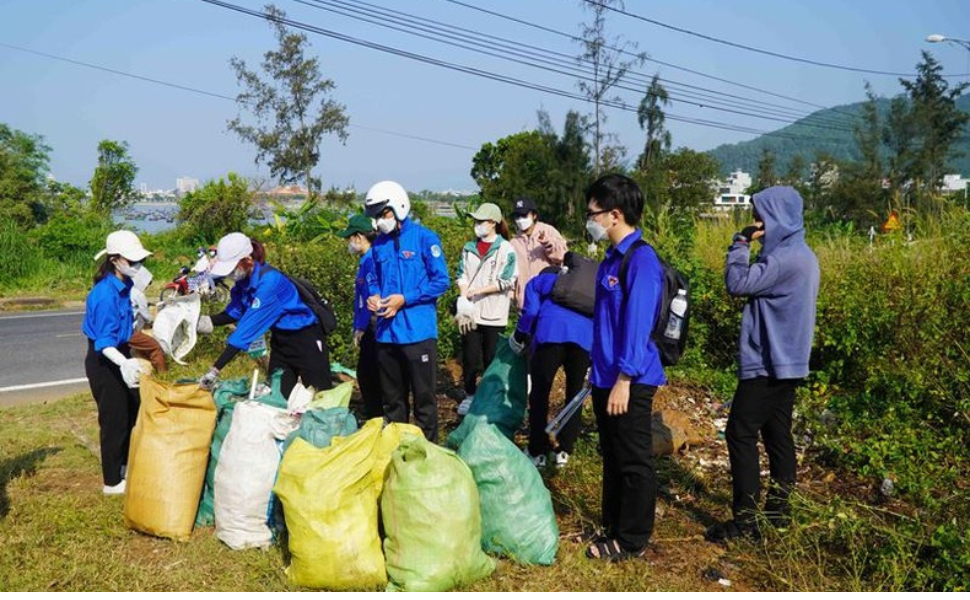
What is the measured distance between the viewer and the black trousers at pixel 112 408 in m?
4.26

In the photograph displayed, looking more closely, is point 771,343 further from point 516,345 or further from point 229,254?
point 229,254

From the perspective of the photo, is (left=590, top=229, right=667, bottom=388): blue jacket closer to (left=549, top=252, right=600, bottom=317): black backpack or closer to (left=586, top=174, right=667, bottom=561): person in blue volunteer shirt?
(left=586, top=174, right=667, bottom=561): person in blue volunteer shirt

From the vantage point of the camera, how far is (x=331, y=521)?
311 centimetres

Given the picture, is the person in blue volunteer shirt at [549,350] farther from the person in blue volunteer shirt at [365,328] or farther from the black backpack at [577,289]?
the person in blue volunteer shirt at [365,328]

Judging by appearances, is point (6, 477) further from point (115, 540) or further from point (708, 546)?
point (708, 546)

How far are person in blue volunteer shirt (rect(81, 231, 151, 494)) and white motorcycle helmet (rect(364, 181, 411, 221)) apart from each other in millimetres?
1275

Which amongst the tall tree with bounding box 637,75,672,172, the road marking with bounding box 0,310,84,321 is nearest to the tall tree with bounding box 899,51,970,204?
the tall tree with bounding box 637,75,672,172

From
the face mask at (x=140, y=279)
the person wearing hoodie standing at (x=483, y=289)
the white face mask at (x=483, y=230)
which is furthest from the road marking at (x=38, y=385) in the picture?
the white face mask at (x=483, y=230)

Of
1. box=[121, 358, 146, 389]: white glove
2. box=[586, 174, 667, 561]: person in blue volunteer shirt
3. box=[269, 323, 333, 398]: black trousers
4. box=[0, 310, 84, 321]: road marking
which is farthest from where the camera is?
box=[0, 310, 84, 321]: road marking

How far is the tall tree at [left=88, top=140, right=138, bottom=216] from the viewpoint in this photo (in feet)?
91.8

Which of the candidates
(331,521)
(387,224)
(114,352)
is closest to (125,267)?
(114,352)

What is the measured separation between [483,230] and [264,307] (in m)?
1.82

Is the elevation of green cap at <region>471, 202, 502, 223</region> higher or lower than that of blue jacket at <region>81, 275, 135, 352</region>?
higher
